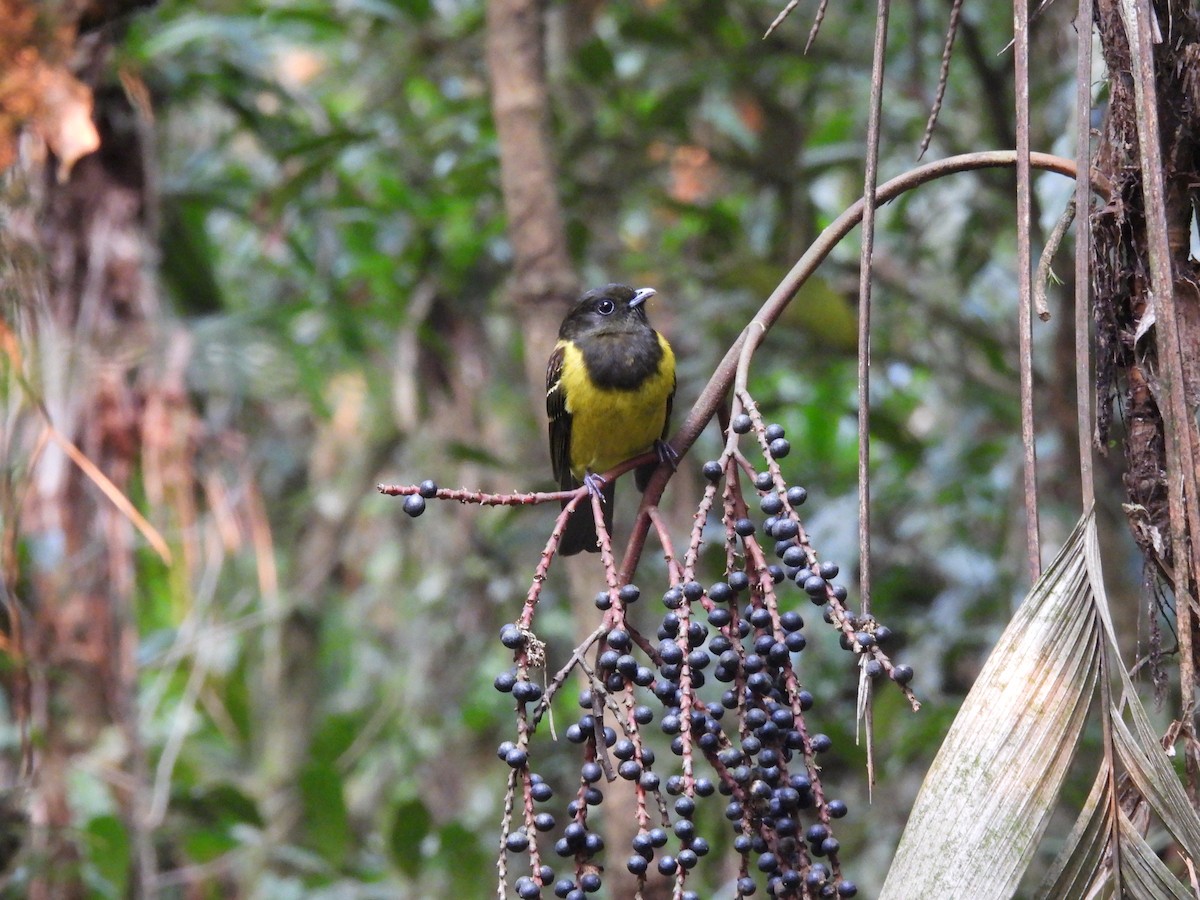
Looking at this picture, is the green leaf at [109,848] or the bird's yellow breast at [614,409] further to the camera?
the green leaf at [109,848]

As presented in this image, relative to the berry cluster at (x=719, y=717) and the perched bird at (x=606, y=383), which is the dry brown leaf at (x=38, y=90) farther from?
the berry cluster at (x=719, y=717)

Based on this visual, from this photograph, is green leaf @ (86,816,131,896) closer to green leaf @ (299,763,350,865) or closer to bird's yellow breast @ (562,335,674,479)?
green leaf @ (299,763,350,865)

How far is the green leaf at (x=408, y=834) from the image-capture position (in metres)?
3.49

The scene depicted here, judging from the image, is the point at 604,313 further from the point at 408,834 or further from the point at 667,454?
the point at 667,454

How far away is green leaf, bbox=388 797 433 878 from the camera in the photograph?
349 cm

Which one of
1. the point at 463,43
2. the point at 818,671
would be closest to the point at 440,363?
the point at 463,43

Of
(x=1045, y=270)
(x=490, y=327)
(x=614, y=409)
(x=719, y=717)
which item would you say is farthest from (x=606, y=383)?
(x=490, y=327)

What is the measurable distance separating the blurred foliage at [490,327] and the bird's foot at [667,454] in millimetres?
1846

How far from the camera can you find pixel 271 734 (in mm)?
5488

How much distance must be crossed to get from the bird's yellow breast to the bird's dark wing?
0.01 metres

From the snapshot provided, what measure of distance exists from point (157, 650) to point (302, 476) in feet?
6.91

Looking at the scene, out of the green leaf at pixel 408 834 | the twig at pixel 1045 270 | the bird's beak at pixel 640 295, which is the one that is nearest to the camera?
the twig at pixel 1045 270

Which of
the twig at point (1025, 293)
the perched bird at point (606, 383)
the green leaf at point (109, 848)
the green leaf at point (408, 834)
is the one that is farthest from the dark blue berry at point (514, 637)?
the green leaf at point (109, 848)

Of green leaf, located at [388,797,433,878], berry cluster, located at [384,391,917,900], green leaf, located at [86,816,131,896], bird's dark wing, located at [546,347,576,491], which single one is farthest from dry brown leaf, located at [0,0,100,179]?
berry cluster, located at [384,391,917,900]
